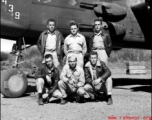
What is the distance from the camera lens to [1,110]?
13.0 feet

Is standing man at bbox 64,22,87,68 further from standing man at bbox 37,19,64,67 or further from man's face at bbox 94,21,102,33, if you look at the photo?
man's face at bbox 94,21,102,33

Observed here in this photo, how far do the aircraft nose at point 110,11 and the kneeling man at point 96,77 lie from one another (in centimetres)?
200

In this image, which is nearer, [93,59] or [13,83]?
[93,59]

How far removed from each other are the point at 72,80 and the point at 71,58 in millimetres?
427

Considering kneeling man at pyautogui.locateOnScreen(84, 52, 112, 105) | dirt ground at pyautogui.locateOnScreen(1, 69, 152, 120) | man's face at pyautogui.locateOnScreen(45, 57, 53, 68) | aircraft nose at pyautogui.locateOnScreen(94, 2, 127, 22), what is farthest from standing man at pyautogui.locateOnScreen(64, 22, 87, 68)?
aircraft nose at pyautogui.locateOnScreen(94, 2, 127, 22)

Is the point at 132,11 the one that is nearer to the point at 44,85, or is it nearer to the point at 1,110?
the point at 44,85

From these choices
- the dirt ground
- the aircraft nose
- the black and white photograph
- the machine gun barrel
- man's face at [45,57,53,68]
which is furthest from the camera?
the aircraft nose

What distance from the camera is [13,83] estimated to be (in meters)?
5.13

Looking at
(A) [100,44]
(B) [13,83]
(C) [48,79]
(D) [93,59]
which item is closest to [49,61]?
(C) [48,79]

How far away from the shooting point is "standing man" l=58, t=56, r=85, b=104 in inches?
178

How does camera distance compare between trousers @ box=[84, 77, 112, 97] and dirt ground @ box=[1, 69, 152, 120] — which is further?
trousers @ box=[84, 77, 112, 97]

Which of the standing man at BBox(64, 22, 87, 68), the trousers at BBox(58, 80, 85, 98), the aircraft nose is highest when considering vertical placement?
the aircraft nose

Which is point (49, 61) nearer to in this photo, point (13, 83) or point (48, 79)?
point (48, 79)

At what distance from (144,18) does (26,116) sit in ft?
15.9
